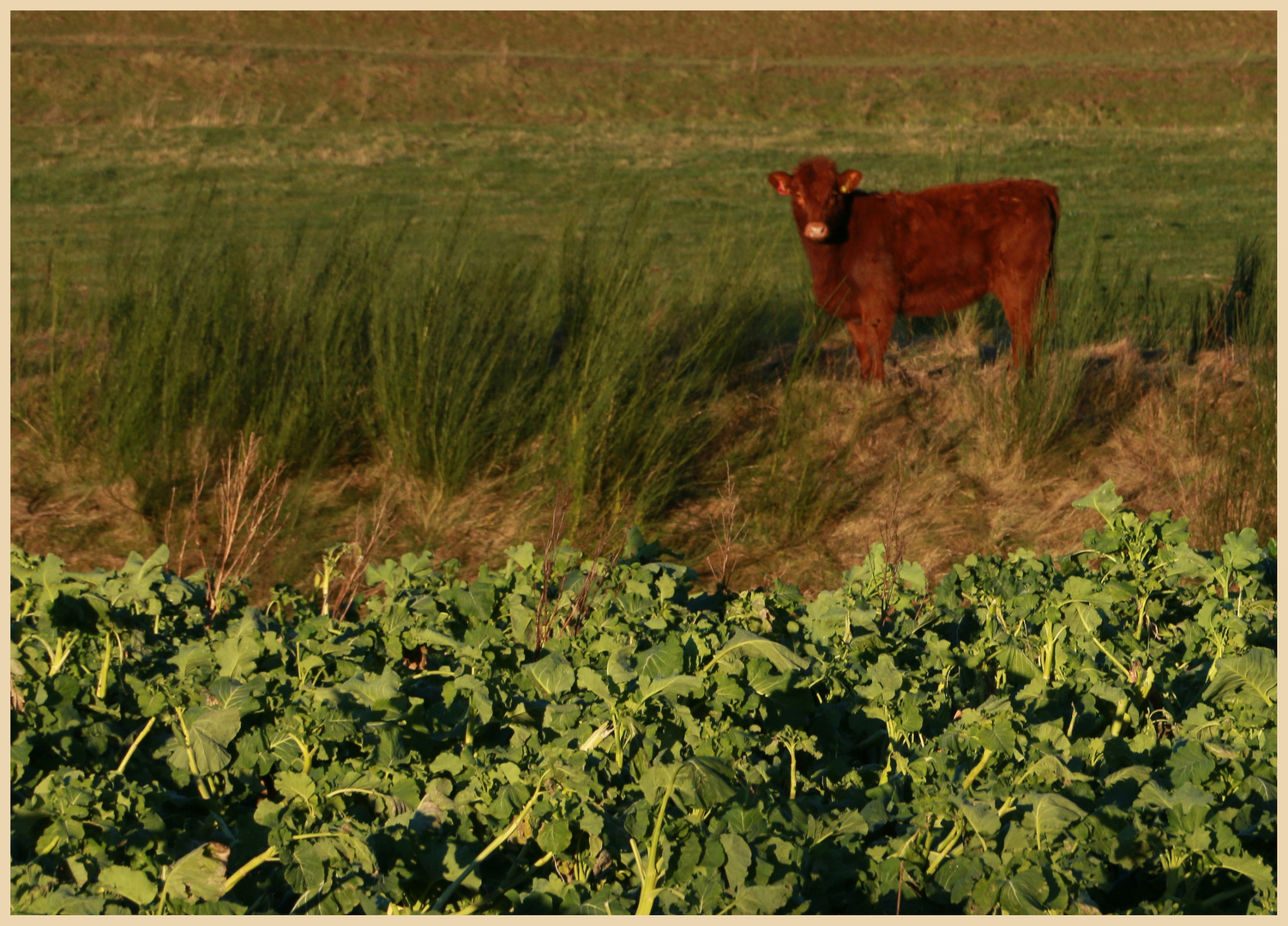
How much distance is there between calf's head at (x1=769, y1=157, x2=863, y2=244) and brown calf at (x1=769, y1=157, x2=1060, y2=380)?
0.03 metres

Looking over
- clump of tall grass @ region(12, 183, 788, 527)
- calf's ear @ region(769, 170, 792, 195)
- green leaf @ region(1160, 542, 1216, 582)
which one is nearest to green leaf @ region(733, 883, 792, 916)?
green leaf @ region(1160, 542, 1216, 582)

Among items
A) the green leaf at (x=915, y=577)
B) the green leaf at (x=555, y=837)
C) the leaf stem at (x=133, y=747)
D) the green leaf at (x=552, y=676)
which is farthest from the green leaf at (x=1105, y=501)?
the leaf stem at (x=133, y=747)

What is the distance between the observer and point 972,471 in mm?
6281

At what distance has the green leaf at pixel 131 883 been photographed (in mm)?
2205

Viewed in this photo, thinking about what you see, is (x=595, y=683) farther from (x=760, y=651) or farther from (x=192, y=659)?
(x=192, y=659)

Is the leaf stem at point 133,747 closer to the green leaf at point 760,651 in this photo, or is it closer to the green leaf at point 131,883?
the green leaf at point 131,883

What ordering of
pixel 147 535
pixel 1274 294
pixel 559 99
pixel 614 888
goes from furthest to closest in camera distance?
pixel 559 99 → pixel 1274 294 → pixel 147 535 → pixel 614 888

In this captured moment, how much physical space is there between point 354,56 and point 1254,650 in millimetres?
30812

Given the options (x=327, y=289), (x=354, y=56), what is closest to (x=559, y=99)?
(x=354, y=56)

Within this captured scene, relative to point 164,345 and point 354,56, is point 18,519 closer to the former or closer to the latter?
point 164,345

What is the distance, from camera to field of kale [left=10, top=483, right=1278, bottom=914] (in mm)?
2301

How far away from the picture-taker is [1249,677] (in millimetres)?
Result: 2883

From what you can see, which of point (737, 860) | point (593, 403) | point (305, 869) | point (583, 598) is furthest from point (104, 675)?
point (593, 403)

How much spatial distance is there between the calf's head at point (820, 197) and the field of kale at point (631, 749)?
10.3 ft
